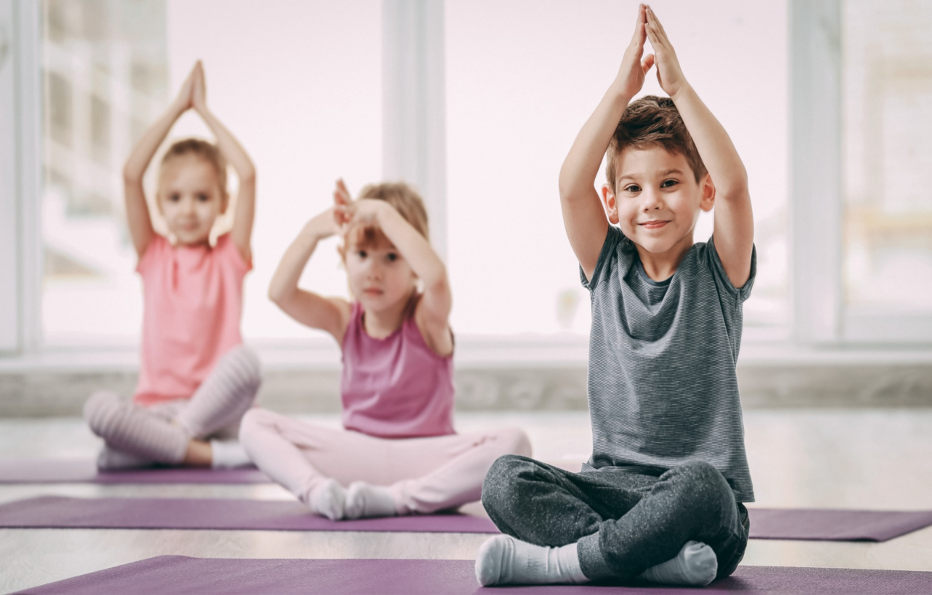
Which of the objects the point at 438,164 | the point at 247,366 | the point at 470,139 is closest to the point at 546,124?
the point at 470,139

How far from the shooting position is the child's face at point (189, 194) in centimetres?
254

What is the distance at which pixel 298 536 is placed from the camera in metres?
1.60

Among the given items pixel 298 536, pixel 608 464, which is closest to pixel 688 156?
pixel 608 464

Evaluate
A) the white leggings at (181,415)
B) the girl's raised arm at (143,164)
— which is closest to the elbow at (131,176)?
the girl's raised arm at (143,164)

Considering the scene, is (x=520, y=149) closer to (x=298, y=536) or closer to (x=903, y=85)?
(x=903, y=85)

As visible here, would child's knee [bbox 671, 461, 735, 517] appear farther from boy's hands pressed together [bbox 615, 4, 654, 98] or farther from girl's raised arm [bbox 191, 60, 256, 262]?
girl's raised arm [bbox 191, 60, 256, 262]

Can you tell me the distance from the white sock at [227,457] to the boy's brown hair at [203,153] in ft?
1.99

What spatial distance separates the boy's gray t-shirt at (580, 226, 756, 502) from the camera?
1331 millimetres

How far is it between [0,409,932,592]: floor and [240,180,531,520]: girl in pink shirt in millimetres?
121

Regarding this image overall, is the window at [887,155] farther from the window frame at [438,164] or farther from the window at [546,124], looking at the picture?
the window at [546,124]

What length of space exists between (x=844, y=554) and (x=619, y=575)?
1.34ft

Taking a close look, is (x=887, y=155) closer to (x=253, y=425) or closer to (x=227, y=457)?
(x=227, y=457)

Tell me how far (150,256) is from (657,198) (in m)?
1.56

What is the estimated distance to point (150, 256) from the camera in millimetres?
2584
